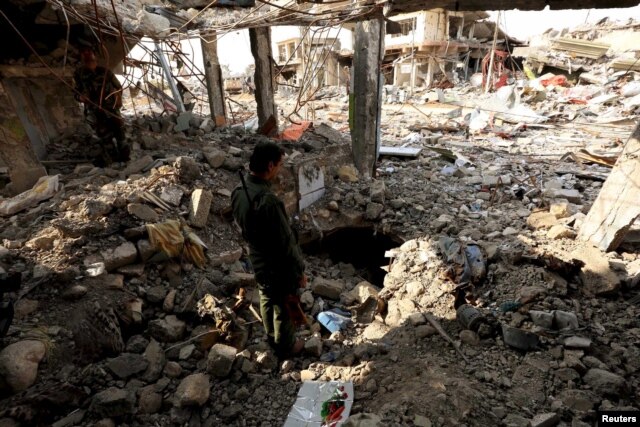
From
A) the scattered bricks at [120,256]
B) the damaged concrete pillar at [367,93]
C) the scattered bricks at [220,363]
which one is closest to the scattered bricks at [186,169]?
the scattered bricks at [120,256]

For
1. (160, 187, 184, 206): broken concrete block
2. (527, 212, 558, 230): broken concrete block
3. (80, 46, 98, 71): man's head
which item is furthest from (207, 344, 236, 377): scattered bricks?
(80, 46, 98, 71): man's head

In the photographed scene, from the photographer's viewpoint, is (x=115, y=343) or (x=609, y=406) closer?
(x=609, y=406)

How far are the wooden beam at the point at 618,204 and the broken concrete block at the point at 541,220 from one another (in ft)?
1.40

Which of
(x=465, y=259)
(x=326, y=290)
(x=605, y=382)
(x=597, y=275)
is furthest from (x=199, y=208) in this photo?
(x=597, y=275)

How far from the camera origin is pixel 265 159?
7.39 ft

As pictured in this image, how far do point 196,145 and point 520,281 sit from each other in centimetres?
545

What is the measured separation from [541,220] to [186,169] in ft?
14.8

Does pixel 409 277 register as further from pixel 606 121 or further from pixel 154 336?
pixel 606 121

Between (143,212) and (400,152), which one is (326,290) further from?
(400,152)

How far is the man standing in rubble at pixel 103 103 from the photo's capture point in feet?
14.4

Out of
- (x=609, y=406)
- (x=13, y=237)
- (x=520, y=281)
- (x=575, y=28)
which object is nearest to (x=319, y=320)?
(x=520, y=281)

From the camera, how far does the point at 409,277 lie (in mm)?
3648

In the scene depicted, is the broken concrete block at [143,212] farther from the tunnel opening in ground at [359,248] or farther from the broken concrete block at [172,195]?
the tunnel opening in ground at [359,248]

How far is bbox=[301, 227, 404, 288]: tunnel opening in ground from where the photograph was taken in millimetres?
5027
